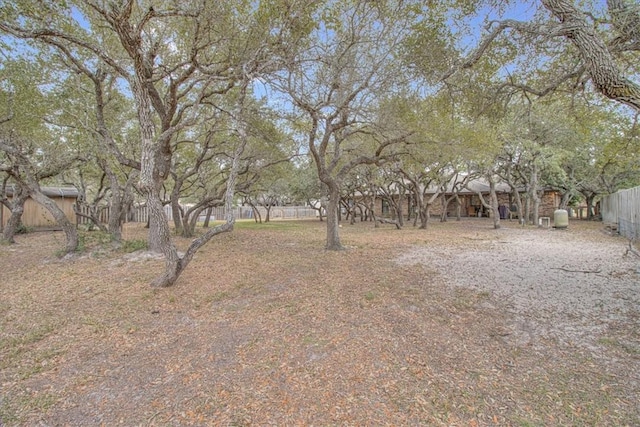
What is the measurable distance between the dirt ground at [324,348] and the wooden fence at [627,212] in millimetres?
5431

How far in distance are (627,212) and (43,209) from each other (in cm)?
2388

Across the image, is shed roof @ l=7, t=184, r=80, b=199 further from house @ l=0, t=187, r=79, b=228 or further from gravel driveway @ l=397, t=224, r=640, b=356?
gravel driveway @ l=397, t=224, r=640, b=356

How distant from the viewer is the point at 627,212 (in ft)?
35.0

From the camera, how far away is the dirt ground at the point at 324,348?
2.15 metres

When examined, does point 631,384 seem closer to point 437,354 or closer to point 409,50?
point 437,354

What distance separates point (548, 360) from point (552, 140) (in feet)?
49.5

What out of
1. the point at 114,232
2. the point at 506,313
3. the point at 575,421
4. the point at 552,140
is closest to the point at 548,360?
the point at 575,421

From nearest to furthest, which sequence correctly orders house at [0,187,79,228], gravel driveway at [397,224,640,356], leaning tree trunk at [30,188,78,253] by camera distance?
gravel driveway at [397,224,640,356]
leaning tree trunk at [30,188,78,253]
house at [0,187,79,228]

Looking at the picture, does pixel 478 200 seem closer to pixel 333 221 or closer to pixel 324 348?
pixel 333 221

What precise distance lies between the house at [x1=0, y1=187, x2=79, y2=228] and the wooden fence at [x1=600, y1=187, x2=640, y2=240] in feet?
66.7

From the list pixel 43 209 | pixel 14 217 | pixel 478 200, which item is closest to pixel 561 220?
pixel 478 200

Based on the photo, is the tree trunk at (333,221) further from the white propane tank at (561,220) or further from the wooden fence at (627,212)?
the white propane tank at (561,220)

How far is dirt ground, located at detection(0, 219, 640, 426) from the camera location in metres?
2.15

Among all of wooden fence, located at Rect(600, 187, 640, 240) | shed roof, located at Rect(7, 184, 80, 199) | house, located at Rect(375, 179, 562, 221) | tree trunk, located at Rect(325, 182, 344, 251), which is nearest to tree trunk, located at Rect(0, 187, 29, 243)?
shed roof, located at Rect(7, 184, 80, 199)
